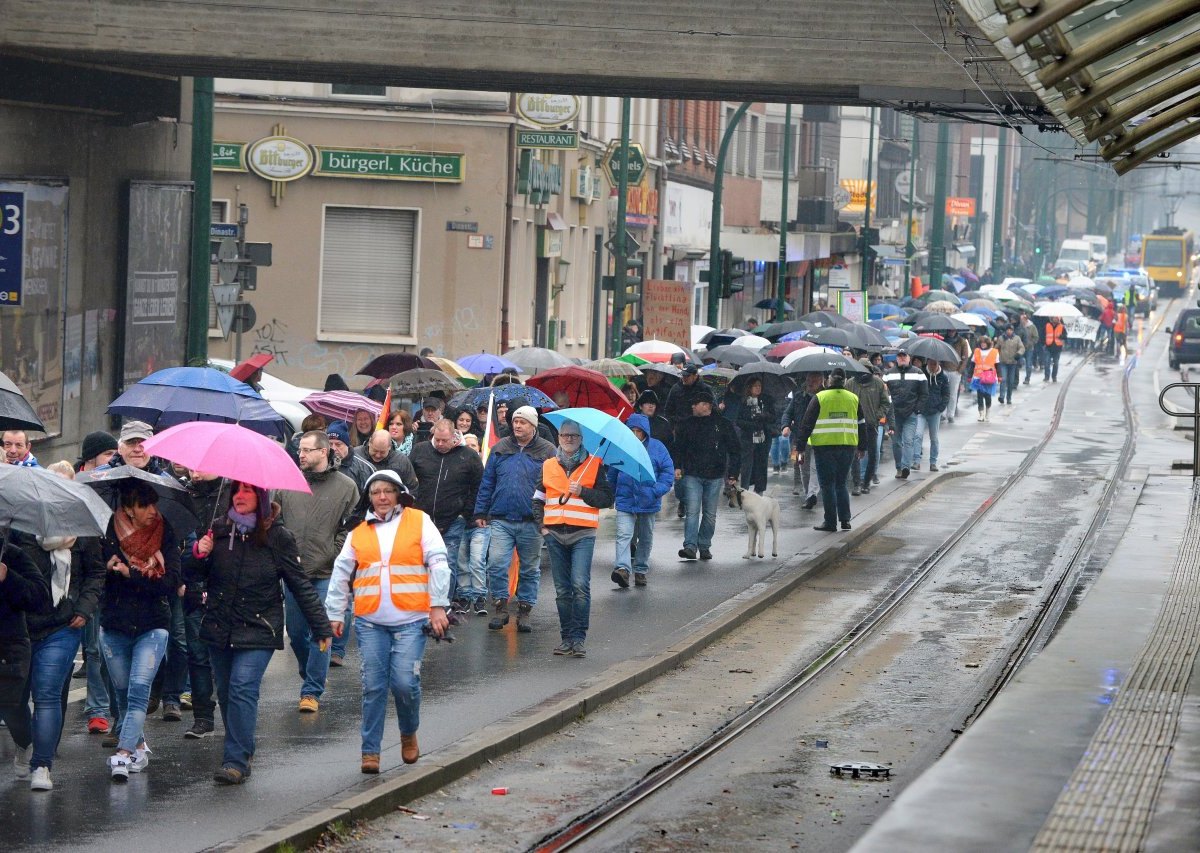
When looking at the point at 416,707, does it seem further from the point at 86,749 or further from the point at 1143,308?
the point at 1143,308

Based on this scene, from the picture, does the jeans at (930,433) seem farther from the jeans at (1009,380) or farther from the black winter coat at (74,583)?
the black winter coat at (74,583)

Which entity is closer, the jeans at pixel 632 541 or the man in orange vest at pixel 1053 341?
the jeans at pixel 632 541

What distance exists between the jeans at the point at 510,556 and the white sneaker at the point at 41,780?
5711 mm

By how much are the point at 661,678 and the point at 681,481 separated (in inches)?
228

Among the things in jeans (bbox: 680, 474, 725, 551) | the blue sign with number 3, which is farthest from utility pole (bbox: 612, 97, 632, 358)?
the blue sign with number 3

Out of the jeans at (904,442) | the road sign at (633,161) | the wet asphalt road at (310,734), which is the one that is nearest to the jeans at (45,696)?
the wet asphalt road at (310,734)

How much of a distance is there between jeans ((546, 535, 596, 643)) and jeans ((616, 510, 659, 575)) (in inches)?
129

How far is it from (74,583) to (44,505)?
24.6 inches

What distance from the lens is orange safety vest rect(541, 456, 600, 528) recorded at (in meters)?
14.2

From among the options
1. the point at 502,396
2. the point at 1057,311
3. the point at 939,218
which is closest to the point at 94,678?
the point at 502,396

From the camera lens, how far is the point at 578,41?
62.8 ft

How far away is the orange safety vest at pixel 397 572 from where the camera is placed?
33.4ft

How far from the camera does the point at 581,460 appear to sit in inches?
569

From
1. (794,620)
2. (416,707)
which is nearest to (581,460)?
(794,620)
